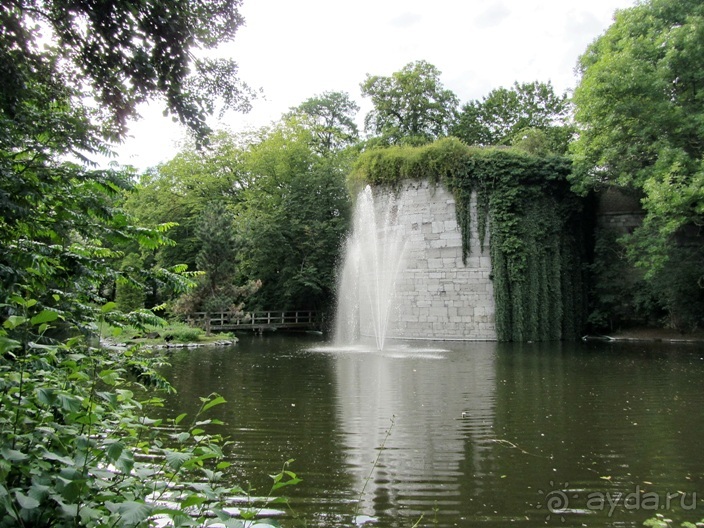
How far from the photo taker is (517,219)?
65.4 feet

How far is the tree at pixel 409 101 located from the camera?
30.1 meters

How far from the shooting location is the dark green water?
4105mm

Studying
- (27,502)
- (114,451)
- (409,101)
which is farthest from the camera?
(409,101)

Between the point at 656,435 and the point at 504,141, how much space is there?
27.2 metres

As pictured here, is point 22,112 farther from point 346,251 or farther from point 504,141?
point 504,141

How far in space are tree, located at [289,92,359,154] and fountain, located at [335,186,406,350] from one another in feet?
41.9

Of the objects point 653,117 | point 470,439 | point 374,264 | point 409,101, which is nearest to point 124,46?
point 470,439

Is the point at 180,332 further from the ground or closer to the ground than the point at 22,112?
closer to the ground

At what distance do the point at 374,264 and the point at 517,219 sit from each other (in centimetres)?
530

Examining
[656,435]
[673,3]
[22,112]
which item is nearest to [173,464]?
[22,112]

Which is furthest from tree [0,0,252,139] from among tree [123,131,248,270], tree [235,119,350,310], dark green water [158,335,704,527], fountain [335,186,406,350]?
tree [123,131,248,270]

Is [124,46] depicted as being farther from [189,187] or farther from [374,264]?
[189,187]

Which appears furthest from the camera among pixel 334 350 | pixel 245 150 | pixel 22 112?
pixel 245 150

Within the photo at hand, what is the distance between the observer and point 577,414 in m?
7.12
